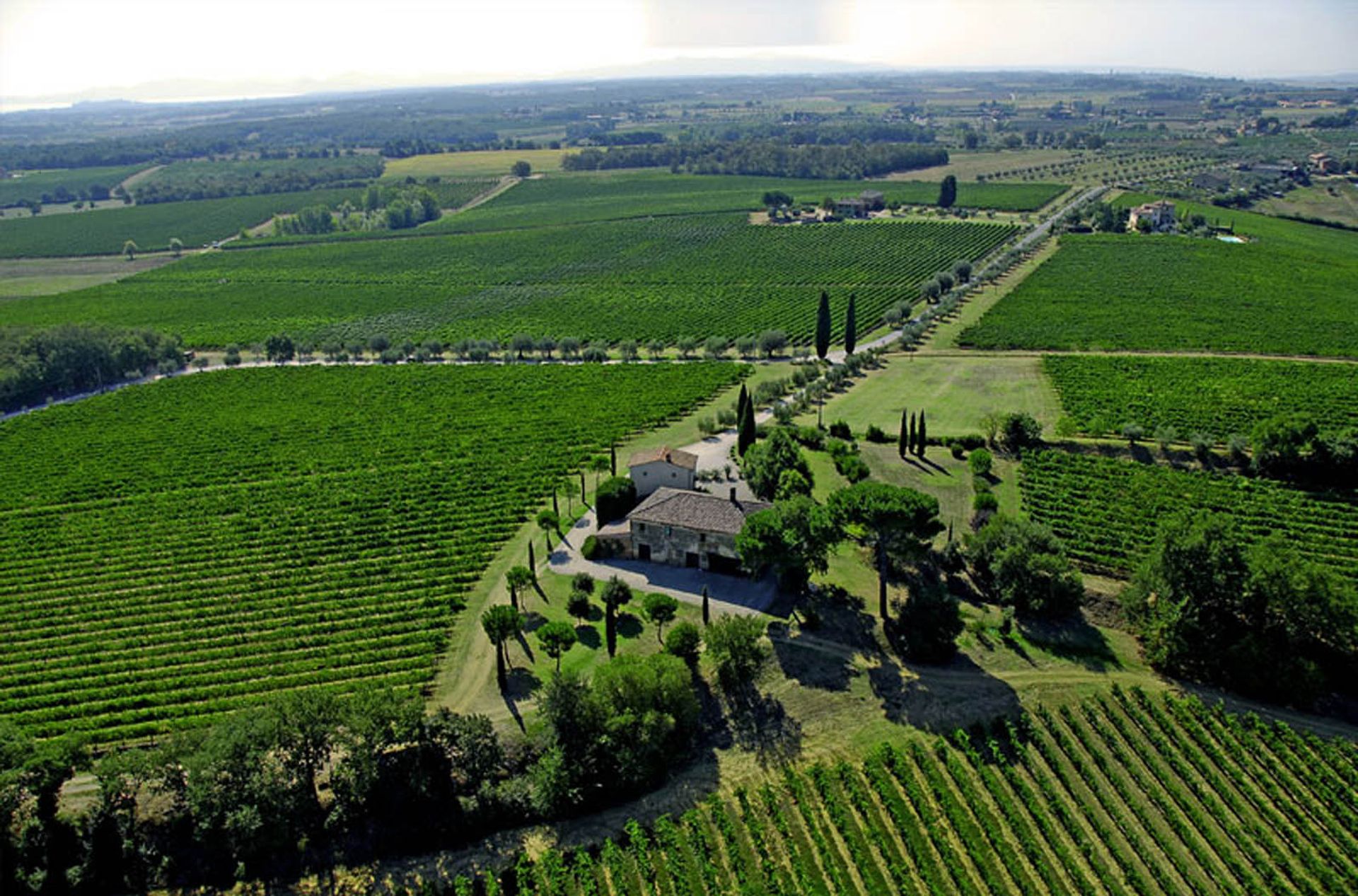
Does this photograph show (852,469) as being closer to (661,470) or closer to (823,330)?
(661,470)

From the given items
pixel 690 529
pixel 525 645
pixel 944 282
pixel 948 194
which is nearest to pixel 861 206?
pixel 948 194

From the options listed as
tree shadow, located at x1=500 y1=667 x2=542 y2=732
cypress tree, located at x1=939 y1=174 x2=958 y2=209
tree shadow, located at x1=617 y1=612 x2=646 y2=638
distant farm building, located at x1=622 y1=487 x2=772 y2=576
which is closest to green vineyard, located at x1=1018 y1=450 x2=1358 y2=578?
distant farm building, located at x1=622 y1=487 x2=772 y2=576

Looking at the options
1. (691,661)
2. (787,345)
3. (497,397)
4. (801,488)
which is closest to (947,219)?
(787,345)

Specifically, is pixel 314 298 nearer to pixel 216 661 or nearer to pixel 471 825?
pixel 216 661

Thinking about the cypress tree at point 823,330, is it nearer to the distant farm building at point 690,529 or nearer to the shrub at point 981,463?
the shrub at point 981,463

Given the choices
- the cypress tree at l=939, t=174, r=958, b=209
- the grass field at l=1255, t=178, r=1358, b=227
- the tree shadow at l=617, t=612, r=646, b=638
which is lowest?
the tree shadow at l=617, t=612, r=646, b=638

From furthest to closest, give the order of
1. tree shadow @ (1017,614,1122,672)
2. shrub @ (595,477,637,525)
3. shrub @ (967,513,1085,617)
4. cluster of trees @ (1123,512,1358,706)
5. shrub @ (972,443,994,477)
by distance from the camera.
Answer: shrub @ (972,443,994,477) < shrub @ (595,477,637,525) < shrub @ (967,513,1085,617) < tree shadow @ (1017,614,1122,672) < cluster of trees @ (1123,512,1358,706)

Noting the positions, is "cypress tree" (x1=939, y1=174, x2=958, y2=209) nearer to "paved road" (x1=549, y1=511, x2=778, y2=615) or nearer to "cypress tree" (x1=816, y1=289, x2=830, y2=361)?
"cypress tree" (x1=816, y1=289, x2=830, y2=361)
